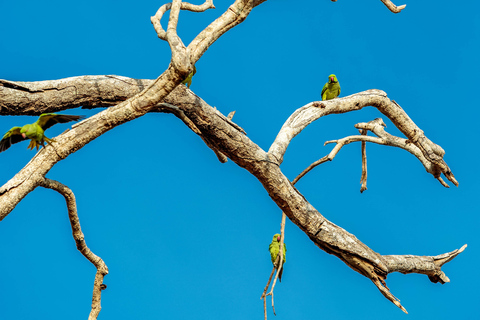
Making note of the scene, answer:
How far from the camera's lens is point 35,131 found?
387 cm

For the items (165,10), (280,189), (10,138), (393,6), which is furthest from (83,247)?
(393,6)

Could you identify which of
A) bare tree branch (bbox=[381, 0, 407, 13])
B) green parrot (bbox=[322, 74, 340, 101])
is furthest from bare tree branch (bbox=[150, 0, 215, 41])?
green parrot (bbox=[322, 74, 340, 101])

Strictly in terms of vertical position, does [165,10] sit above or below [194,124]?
above

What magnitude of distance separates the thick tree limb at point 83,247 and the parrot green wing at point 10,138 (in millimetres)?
429

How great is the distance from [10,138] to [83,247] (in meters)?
1.16

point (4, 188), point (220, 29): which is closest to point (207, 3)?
point (220, 29)

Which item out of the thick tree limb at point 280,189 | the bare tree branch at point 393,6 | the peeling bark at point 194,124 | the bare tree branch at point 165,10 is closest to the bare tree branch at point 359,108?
the peeling bark at point 194,124

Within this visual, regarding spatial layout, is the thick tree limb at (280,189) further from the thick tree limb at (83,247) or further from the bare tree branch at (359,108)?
the thick tree limb at (83,247)

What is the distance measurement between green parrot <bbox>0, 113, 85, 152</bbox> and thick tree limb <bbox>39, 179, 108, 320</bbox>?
1.09 ft

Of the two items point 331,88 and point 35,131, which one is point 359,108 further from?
point 35,131

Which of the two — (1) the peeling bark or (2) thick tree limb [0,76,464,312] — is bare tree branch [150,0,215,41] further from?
(2) thick tree limb [0,76,464,312]

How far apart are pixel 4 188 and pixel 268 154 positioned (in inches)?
87.7

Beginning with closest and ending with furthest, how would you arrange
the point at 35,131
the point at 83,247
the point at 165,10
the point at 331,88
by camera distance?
1. the point at 35,131
2. the point at 165,10
3. the point at 83,247
4. the point at 331,88

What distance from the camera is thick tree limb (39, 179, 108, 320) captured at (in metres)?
4.18
